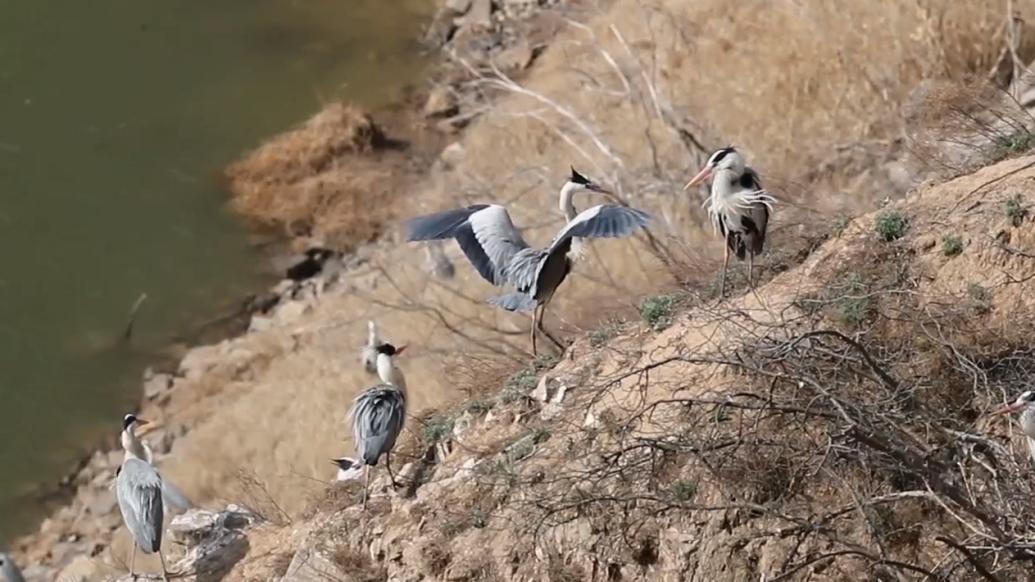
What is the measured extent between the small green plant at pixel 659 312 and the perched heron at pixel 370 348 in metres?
5.04

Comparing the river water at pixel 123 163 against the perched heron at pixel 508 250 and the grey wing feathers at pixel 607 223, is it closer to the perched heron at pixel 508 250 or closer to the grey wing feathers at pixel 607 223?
the perched heron at pixel 508 250

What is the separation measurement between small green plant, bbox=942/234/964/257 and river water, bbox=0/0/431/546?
928 centimetres

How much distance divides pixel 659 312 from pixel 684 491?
1.95m

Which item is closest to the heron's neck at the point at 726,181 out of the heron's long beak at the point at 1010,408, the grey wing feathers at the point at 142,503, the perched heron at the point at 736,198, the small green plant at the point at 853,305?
the perched heron at the point at 736,198

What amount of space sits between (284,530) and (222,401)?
5.10m

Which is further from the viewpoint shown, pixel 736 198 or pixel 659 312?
pixel 659 312

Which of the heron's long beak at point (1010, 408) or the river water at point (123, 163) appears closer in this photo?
the heron's long beak at point (1010, 408)

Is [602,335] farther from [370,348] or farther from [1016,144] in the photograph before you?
[370,348]

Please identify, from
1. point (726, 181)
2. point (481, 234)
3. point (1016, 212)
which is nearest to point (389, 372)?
point (481, 234)

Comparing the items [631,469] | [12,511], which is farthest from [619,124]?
[631,469]

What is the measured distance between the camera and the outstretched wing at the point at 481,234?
9.13m

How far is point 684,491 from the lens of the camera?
23.7ft

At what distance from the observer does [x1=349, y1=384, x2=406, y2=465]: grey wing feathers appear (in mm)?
8375

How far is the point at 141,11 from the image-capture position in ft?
63.4
